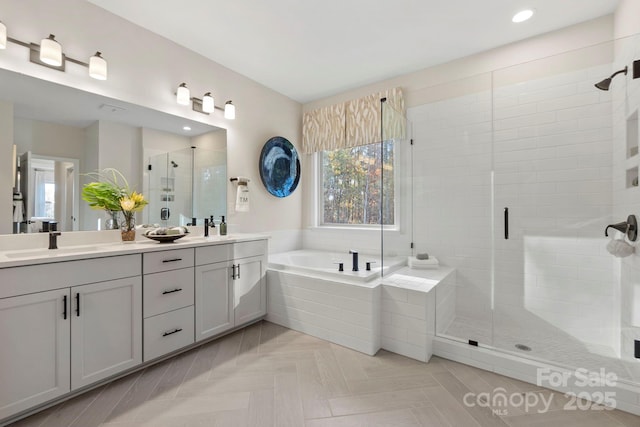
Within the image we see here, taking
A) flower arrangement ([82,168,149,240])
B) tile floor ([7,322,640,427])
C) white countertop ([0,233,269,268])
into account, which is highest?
flower arrangement ([82,168,149,240])

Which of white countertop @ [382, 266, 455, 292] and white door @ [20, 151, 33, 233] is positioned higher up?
white door @ [20, 151, 33, 233]

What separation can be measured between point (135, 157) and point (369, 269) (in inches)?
88.5

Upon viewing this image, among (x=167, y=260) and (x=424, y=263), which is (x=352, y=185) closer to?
(x=424, y=263)

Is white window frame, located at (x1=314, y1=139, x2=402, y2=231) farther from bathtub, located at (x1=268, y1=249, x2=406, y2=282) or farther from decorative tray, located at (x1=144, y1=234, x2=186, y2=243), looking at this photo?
decorative tray, located at (x1=144, y1=234, x2=186, y2=243)

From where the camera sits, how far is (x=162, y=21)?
2.33m

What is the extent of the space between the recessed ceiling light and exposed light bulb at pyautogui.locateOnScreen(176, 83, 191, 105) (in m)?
2.87

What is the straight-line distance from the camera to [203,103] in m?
2.80

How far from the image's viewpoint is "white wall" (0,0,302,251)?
6.18ft

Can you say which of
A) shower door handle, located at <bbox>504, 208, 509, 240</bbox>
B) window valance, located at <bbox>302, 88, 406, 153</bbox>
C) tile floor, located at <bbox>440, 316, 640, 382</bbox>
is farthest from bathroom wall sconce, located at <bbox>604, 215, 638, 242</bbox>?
window valance, located at <bbox>302, 88, 406, 153</bbox>

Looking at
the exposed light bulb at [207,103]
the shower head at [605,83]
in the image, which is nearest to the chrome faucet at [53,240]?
the exposed light bulb at [207,103]

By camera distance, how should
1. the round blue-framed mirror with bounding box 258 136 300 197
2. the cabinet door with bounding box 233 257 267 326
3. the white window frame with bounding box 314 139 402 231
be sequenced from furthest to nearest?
1. the round blue-framed mirror with bounding box 258 136 300 197
2. the white window frame with bounding box 314 139 402 231
3. the cabinet door with bounding box 233 257 267 326

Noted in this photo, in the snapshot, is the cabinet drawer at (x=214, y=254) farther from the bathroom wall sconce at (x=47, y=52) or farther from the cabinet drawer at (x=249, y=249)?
the bathroom wall sconce at (x=47, y=52)

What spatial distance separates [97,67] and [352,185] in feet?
9.18

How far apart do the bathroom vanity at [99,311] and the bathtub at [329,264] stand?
677mm
